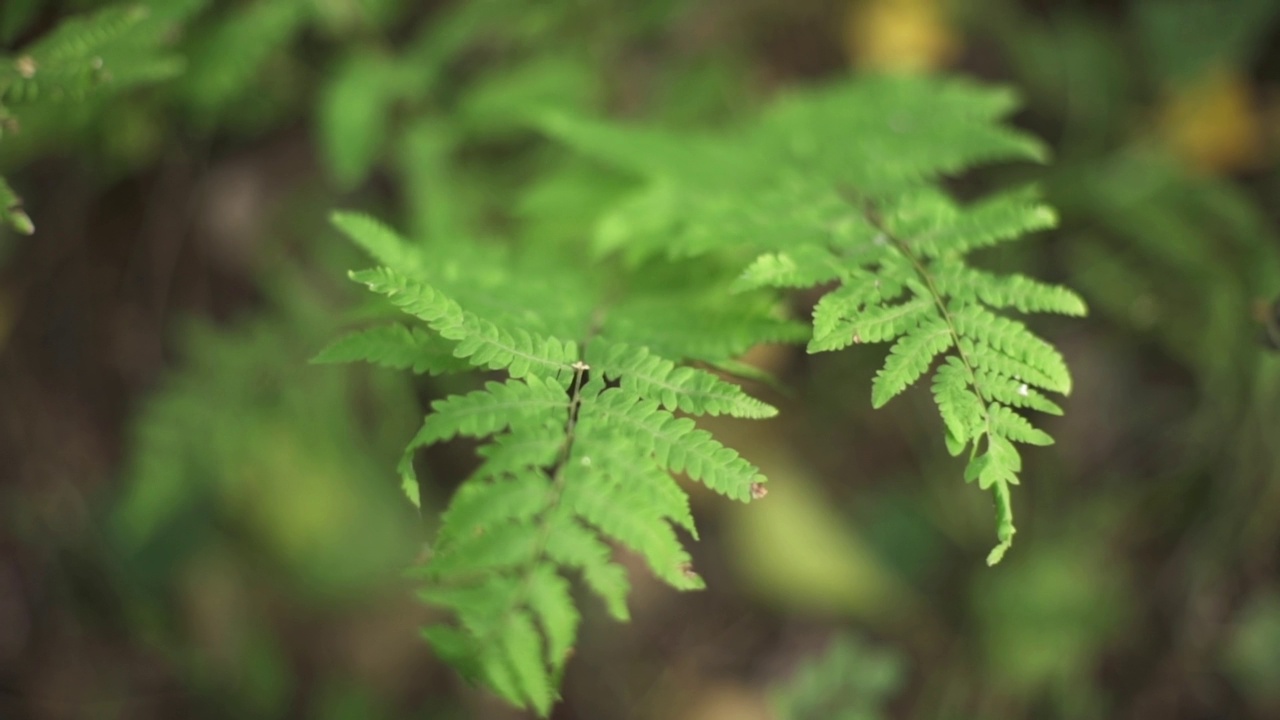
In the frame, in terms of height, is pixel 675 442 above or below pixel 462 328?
below

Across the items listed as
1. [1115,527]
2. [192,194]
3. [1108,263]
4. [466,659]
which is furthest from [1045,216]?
[192,194]

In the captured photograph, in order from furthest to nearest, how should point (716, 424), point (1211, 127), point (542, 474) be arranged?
1. point (1211, 127)
2. point (716, 424)
3. point (542, 474)

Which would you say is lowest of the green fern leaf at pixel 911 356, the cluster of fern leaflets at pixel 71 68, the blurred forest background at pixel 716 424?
the blurred forest background at pixel 716 424

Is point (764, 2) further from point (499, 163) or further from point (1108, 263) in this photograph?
point (1108, 263)

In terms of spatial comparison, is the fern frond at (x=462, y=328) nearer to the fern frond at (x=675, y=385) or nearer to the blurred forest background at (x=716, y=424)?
the fern frond at (x=675, y=385)

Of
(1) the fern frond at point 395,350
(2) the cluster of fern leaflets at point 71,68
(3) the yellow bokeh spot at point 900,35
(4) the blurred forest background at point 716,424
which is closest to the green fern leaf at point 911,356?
(1) the fern frond at point 395,350

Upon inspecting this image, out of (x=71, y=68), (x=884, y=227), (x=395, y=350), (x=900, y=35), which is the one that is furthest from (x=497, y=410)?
(x=900, y=35)

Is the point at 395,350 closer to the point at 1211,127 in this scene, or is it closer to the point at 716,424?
the point at 716,424
